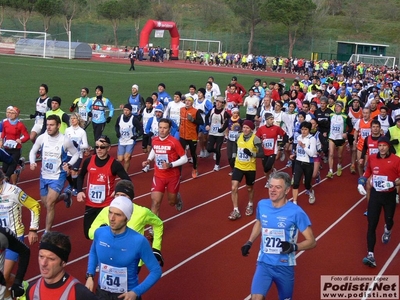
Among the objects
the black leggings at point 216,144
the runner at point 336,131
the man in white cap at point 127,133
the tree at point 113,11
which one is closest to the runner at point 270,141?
the black leggings at point 216,144

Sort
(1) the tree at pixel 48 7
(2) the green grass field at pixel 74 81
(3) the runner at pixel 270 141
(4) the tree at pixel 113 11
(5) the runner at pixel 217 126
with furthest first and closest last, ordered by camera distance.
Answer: (4) the tree at pixel 113 11
(1) the tree at pixel 48 7
(2) the green grass field at pixel 74 81
(5) the runner at pixel 217 126
(3) the runner at pixel 270 141

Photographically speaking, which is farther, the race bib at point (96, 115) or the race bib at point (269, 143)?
the race bib at point (96, 115)

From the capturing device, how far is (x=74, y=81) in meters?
36.8

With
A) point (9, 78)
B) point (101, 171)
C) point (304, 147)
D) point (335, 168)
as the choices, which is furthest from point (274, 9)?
point (101, 171)

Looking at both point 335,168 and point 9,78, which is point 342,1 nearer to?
point 9,78

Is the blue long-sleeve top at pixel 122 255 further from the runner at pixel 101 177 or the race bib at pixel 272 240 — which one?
the runner at pixel 101 177

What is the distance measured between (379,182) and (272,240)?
3451 mm

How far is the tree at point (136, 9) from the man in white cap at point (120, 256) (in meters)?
74.4

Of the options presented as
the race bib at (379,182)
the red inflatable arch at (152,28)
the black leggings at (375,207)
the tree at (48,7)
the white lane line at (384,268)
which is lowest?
the white lane line at (384,268)

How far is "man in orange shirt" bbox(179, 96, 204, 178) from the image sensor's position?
15.1m

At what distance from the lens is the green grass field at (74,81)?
88.0ft

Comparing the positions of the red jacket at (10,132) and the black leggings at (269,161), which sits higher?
the red jacket at (10,132)

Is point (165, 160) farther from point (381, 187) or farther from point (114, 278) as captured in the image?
point (114, 278)

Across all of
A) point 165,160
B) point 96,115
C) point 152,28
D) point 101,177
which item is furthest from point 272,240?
point 152,28
